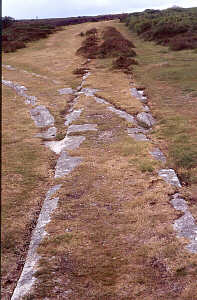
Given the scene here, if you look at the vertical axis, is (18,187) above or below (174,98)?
below

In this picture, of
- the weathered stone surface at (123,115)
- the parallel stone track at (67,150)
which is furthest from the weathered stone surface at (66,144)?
the weathered stone surface at (123,115)

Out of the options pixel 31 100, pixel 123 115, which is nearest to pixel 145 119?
pixel 123 115

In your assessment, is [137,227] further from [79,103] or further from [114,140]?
[79,103]

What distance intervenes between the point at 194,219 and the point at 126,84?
16.9m

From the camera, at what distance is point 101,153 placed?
45.8 feet

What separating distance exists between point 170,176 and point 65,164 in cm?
357

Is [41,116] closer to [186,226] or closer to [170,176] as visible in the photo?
[170,176]

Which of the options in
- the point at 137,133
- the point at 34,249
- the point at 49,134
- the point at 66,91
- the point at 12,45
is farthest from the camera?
the point at 12,45

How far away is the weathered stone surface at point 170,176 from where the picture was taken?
11480 mm

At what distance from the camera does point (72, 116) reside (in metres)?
18.5

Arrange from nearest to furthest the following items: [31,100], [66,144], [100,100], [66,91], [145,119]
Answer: [66,144], [145,119], [100,100], [31,100], [66,91]

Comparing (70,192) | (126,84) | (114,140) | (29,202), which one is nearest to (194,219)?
(70,192)

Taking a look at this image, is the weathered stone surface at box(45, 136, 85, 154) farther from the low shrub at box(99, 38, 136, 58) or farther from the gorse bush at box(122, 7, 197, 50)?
the gorse bush at box(122, 7, 197, 50)

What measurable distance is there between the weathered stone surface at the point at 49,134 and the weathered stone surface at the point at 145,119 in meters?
4.03
